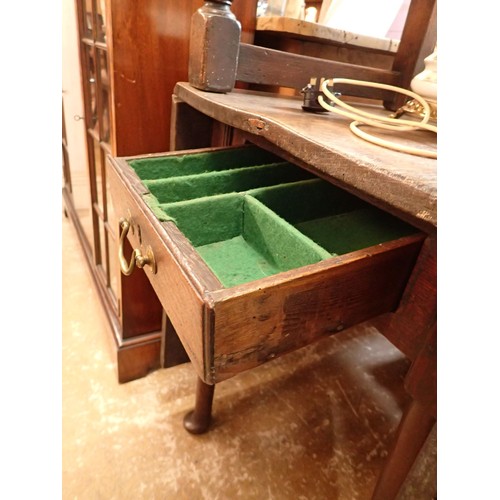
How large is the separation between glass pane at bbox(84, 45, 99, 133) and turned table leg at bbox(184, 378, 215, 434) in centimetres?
85

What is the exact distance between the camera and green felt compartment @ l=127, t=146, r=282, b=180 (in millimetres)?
724

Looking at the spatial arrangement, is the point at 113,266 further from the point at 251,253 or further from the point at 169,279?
the point at 169,279

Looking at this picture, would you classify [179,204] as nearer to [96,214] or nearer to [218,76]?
[218,76]

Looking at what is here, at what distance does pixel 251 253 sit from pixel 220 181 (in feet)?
0.57

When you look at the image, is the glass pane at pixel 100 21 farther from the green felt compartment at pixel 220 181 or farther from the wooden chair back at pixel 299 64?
the green felt compartment at pixel 220 181

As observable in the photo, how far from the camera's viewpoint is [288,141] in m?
0.49

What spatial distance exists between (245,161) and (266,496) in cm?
83

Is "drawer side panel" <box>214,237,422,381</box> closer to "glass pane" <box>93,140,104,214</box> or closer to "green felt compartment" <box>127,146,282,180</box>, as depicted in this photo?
"green felt compartment" <box>127,146,282,180</box>

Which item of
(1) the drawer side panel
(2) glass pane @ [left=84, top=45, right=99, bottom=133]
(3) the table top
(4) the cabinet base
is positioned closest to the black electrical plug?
(3) the table top

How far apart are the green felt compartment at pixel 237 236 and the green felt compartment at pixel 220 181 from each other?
95 mm

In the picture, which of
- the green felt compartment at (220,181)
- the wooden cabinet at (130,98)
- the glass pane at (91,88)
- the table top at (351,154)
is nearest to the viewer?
the table top at (351,154)

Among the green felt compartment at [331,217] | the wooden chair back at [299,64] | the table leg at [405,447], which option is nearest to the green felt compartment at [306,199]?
the green felt compartment at [331,217]

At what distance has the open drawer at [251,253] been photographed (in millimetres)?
393

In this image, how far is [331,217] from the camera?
771 mm
